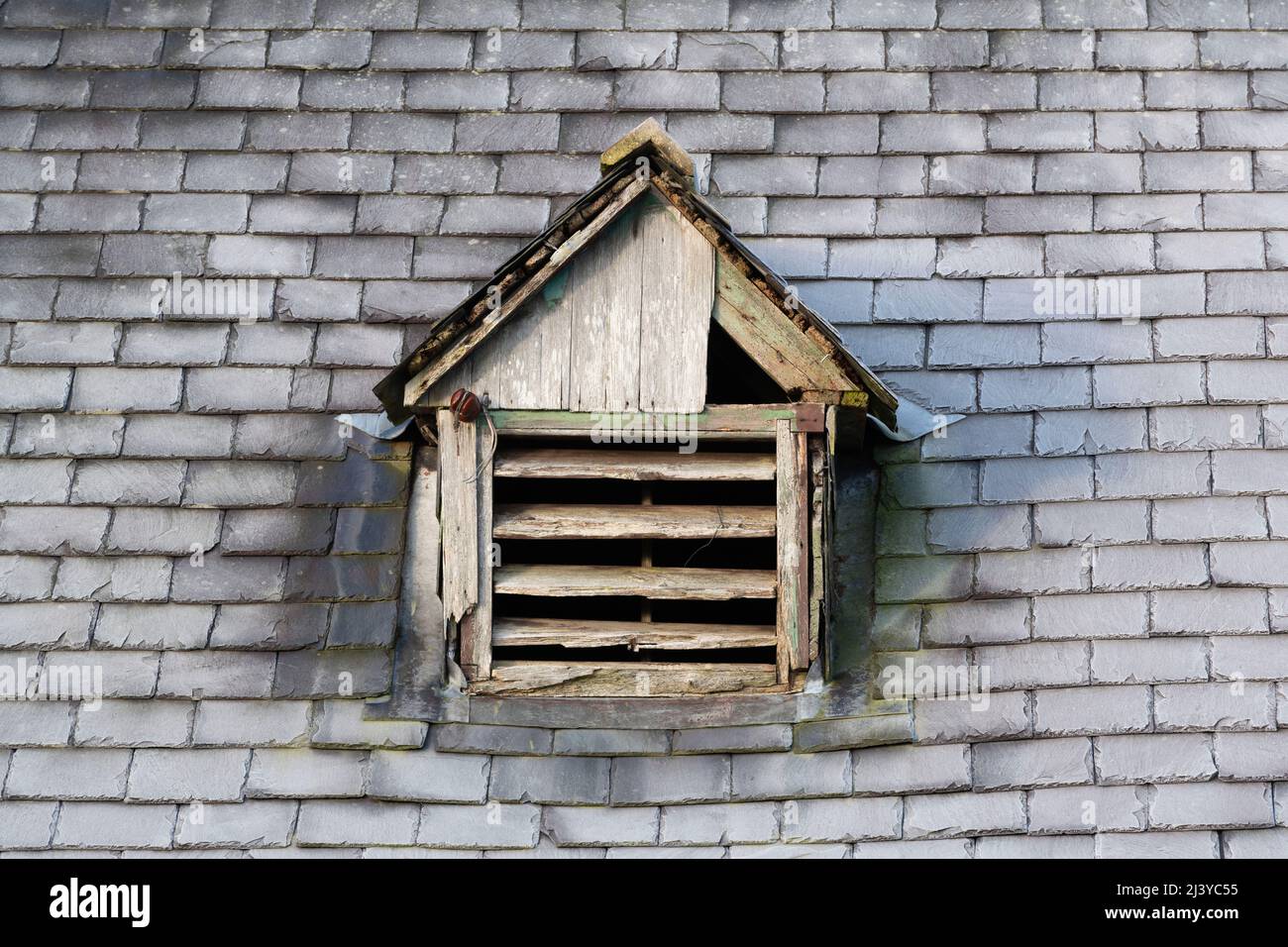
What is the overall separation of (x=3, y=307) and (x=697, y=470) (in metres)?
2.37

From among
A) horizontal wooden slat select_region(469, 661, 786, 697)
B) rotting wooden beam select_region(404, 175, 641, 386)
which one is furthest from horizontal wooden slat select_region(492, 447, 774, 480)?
horizontal wooden slat select_region(469, 661, 786, 697)

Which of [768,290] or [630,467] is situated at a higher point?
[768,290]

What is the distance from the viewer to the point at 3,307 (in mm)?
4828

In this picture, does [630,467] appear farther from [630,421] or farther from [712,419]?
[712,419]

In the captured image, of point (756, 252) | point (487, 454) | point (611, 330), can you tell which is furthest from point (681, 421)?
point (756, 252)

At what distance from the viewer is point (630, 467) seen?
13.4 feet

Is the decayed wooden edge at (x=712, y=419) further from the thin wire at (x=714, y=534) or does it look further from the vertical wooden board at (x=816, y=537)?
the thin wire at (x=714, y=534)

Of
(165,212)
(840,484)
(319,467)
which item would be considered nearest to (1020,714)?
(840,484)

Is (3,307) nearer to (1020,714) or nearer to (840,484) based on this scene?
(840,484)

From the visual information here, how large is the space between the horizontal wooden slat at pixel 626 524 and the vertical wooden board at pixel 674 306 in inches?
11.8

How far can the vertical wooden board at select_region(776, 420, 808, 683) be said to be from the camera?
4.02 metres

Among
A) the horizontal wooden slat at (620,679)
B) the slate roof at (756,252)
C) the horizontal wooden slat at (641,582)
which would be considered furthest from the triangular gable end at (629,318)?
the horizontal wooden slat at (620,679)

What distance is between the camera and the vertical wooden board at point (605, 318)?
4.09m

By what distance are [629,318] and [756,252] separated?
0.86 metres
